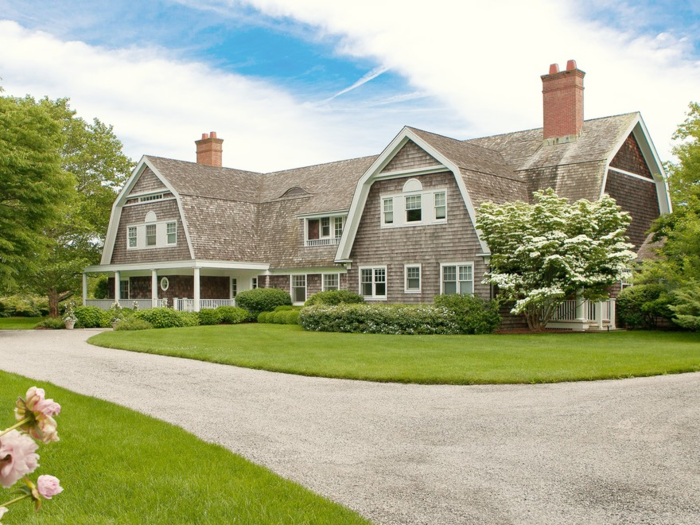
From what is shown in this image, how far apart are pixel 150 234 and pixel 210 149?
329 inches

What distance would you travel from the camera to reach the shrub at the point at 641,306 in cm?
2469

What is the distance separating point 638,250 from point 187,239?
19.2 m

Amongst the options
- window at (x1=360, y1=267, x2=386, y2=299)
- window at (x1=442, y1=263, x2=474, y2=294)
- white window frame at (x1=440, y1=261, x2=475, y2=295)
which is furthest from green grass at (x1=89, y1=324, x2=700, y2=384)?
window at (x1=360, y1=267, x2=386, y2=299)

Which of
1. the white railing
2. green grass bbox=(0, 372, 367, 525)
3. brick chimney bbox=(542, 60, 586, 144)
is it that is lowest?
green grass bbox=(0, 372, 367, 525)

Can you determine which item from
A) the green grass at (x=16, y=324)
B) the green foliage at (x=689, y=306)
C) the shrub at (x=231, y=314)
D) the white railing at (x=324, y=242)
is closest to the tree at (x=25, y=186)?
the green grass at (x=16, y=324)

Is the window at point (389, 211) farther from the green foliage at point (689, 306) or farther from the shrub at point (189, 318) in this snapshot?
the green foliage at point (689, 306)

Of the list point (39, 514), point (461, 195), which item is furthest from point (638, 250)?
point (39, 514)

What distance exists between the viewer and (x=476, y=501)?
18.6 feet

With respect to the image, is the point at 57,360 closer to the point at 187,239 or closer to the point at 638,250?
the point at 187,239

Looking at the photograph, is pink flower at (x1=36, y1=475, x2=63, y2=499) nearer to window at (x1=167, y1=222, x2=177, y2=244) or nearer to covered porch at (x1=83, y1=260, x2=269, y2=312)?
covered porch at (x1=83, y1=260, x2=269, y2=312)

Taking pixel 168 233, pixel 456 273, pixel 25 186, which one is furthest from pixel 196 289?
pixel 456 273

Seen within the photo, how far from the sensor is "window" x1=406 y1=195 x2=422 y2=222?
27.4 metres

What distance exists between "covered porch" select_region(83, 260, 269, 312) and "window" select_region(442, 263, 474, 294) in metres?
10.7

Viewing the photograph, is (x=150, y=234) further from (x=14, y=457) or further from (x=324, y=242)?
(x=14, y=457)
